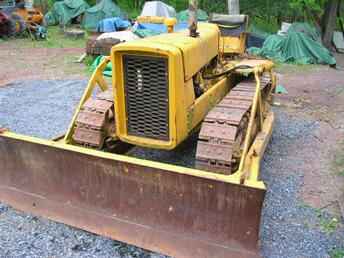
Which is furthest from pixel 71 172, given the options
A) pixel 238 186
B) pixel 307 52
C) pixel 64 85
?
pixel 307 52

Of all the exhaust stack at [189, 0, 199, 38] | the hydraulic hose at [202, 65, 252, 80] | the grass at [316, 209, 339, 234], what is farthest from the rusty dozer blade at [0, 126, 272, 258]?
the hydraulic hose at [202, 65, 252, 80]

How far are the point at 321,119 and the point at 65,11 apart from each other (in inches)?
625

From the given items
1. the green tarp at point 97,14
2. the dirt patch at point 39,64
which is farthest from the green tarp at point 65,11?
the dirt patch at point 39,64

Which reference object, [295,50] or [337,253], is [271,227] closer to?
[337,253]

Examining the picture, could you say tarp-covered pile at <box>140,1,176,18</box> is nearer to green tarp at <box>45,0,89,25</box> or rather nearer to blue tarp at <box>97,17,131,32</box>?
blue tarp at <box>97,17,131,32</box>

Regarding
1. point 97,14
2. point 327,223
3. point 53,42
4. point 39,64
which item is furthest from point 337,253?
point 97,14

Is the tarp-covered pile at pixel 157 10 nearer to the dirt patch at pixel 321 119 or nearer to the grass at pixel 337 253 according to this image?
the dirt patch at pixel 321 119

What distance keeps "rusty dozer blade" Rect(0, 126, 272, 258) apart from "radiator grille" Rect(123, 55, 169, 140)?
526 mm

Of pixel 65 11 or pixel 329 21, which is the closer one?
pixel 329 21

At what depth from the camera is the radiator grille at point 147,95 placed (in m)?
3.46

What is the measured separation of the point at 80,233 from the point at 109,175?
59cm

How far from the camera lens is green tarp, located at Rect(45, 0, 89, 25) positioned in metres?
19.8

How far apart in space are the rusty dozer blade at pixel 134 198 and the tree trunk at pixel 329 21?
13593 millimetres

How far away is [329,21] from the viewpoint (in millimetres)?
14992
